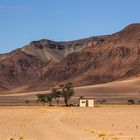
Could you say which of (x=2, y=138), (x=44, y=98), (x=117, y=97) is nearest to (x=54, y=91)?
(x=44, y=98)

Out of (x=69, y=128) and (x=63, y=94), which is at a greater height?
(x=69, y=128)

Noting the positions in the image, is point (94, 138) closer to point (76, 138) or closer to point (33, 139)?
point (76, 138)

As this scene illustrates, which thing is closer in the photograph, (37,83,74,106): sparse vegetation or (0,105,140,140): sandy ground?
(0,105,140,140): sandy ground

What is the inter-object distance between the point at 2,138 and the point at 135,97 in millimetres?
173030

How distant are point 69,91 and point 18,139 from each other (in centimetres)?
11450

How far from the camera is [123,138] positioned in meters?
25.6

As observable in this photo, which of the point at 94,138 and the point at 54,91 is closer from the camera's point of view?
the point at 94,138

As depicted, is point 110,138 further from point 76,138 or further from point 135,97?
point 135,97

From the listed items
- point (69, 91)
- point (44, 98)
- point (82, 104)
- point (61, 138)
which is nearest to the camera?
point (61, 138)

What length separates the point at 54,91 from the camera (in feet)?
478

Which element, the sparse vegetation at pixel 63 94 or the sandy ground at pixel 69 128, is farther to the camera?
the sparse vegetation at pixel 63 94

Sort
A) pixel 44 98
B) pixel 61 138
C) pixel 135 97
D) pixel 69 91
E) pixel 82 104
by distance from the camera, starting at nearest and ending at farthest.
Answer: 1. pixel 61 138
2. pixel 82 104
3. pixel 69 91
4. pixel 44 98
5. pixel 135 97

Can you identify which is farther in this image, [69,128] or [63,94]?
[63,94]

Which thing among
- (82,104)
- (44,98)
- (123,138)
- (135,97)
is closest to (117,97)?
(135,97)
